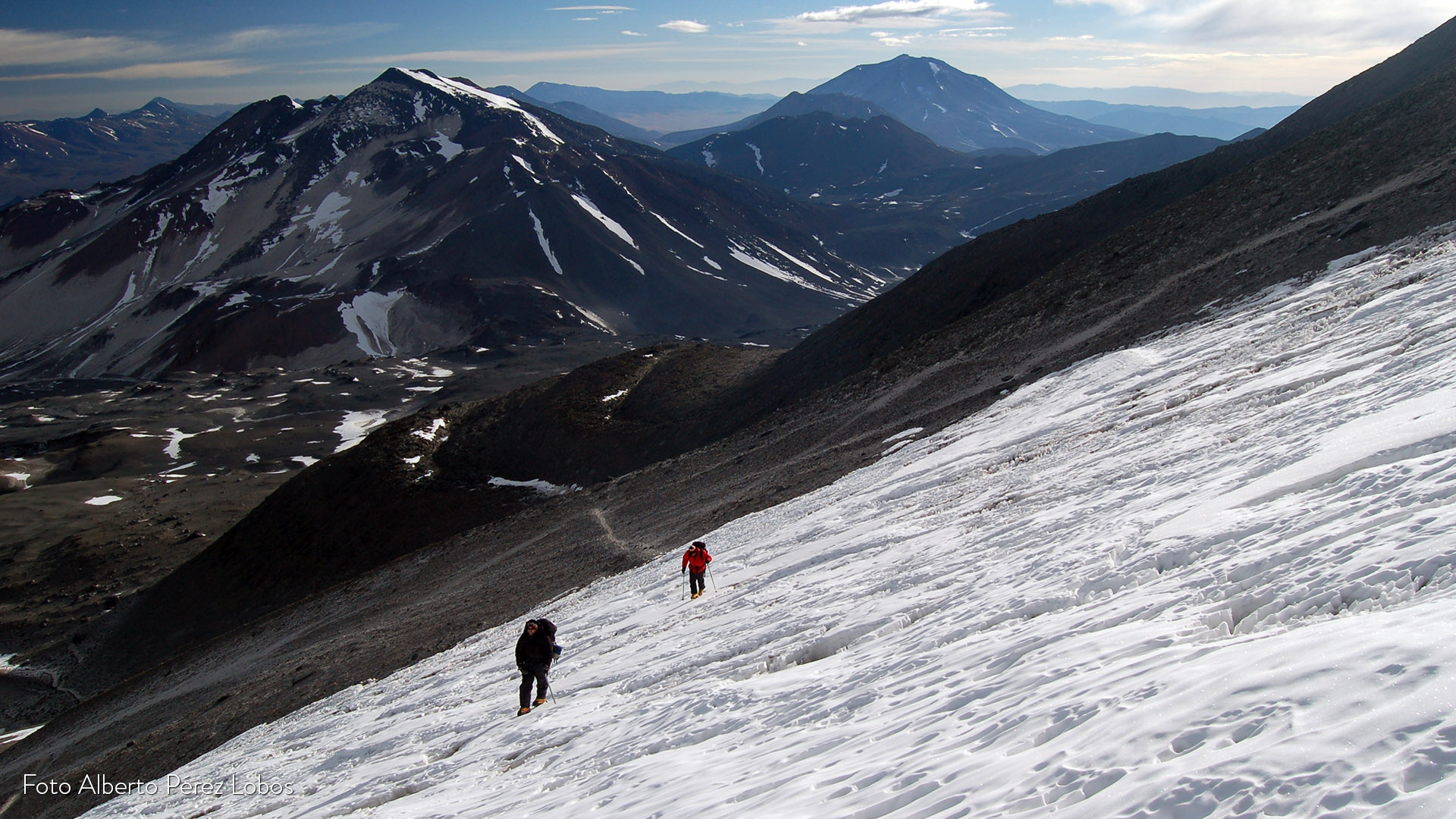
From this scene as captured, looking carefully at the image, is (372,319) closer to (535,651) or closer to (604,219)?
(604,219)

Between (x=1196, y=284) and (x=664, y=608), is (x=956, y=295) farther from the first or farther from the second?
(x=664, y=608)

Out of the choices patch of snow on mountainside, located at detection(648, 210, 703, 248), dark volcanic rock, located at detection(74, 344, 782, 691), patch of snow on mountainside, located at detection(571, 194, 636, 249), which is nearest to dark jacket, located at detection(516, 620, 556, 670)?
dark volcanic rock, located at detection(74, 344, 782, 691)

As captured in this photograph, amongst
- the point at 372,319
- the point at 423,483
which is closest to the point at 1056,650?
the point at 423,483

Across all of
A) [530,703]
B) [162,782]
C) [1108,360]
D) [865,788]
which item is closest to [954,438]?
[1108,360]

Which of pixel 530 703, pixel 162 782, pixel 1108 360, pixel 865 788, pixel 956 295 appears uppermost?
pixel 956 295

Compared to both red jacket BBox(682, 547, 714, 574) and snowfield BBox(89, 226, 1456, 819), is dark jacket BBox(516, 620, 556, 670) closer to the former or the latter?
snowfield BBox(89, 226, 1456, 819)

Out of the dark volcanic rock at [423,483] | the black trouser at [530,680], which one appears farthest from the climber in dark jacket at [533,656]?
the dark volcanic rock at [423,483]
